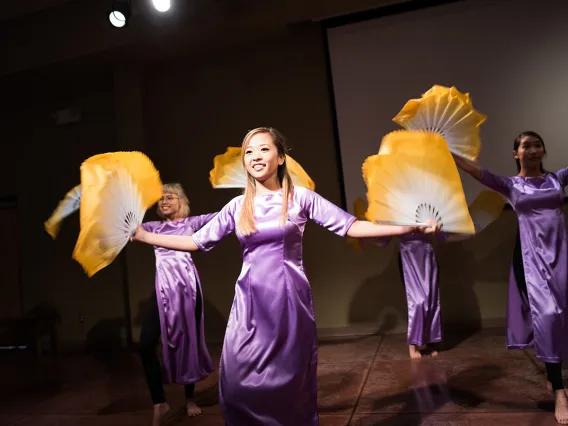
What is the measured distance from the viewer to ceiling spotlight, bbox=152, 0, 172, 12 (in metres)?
4.14

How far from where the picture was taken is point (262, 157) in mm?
1865

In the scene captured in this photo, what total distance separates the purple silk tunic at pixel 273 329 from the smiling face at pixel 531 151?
1234mm

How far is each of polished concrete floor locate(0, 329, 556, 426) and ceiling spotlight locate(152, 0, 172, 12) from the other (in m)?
3.06

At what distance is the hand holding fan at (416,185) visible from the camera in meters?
1.57

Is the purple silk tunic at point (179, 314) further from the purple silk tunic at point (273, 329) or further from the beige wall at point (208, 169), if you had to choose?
the beige wall at point (208, 169)

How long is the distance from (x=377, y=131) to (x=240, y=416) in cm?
342

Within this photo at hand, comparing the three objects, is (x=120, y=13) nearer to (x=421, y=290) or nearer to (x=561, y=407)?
(x=421, y=290)

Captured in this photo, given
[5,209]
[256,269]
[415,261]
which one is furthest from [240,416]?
[5,209]

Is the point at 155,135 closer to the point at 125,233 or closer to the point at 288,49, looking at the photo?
the point at 288,49

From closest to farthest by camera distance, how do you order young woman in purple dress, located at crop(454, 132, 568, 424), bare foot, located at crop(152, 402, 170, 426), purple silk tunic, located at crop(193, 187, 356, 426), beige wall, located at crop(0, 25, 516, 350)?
purple silk tunic, located at crop(193, 187, 356, 426) < young woman in purple dress, located at crop(454, 132, 568, 424) < bare foot, located at crop(152, 402, 170, 426) < beige wall, located at crop(0, 25, 516, 350)

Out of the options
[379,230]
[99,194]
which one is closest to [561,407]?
[379,230]

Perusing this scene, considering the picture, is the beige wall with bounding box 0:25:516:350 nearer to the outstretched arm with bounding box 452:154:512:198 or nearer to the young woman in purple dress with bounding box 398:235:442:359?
the young woman in purple dress with bounding box 398:235:442:359

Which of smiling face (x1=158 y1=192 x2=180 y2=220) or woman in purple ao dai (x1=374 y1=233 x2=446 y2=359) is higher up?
smiling face (x1=158 y1=192 x2=180 y2=220)

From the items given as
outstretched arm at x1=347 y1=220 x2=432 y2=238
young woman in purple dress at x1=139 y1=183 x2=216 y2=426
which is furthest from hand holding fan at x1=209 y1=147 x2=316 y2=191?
outstretched arm at x1=347 y1=220 x2=432 y2=238
